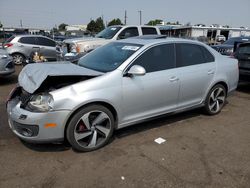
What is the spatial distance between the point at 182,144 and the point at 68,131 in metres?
1.75

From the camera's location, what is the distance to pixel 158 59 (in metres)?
3.94

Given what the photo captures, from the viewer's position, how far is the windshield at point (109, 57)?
12.2ft

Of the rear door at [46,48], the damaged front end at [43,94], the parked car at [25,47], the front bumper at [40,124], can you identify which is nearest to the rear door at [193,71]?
the damaged front end at [43,94]

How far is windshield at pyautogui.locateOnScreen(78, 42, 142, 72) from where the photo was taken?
12.2ft

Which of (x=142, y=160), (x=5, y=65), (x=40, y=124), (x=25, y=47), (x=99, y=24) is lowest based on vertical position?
(x=142, y=160)

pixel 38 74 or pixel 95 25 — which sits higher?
pixel 95 25

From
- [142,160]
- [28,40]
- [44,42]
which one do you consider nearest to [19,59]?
[28,40]

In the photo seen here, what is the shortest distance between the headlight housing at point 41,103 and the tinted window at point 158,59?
4.53 ft

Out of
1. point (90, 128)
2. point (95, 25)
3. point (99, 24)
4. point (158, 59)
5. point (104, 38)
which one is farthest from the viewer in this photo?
point (99, 24)

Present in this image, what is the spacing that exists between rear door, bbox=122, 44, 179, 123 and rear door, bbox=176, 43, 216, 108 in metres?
0.16

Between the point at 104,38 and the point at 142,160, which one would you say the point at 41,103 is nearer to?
the point at 142,160

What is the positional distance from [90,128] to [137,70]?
3.46ft

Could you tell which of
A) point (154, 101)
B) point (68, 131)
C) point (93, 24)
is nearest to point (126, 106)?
point (154, 101)

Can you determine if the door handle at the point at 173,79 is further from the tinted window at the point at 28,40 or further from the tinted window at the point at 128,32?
the tinted window at the point at 28,40
